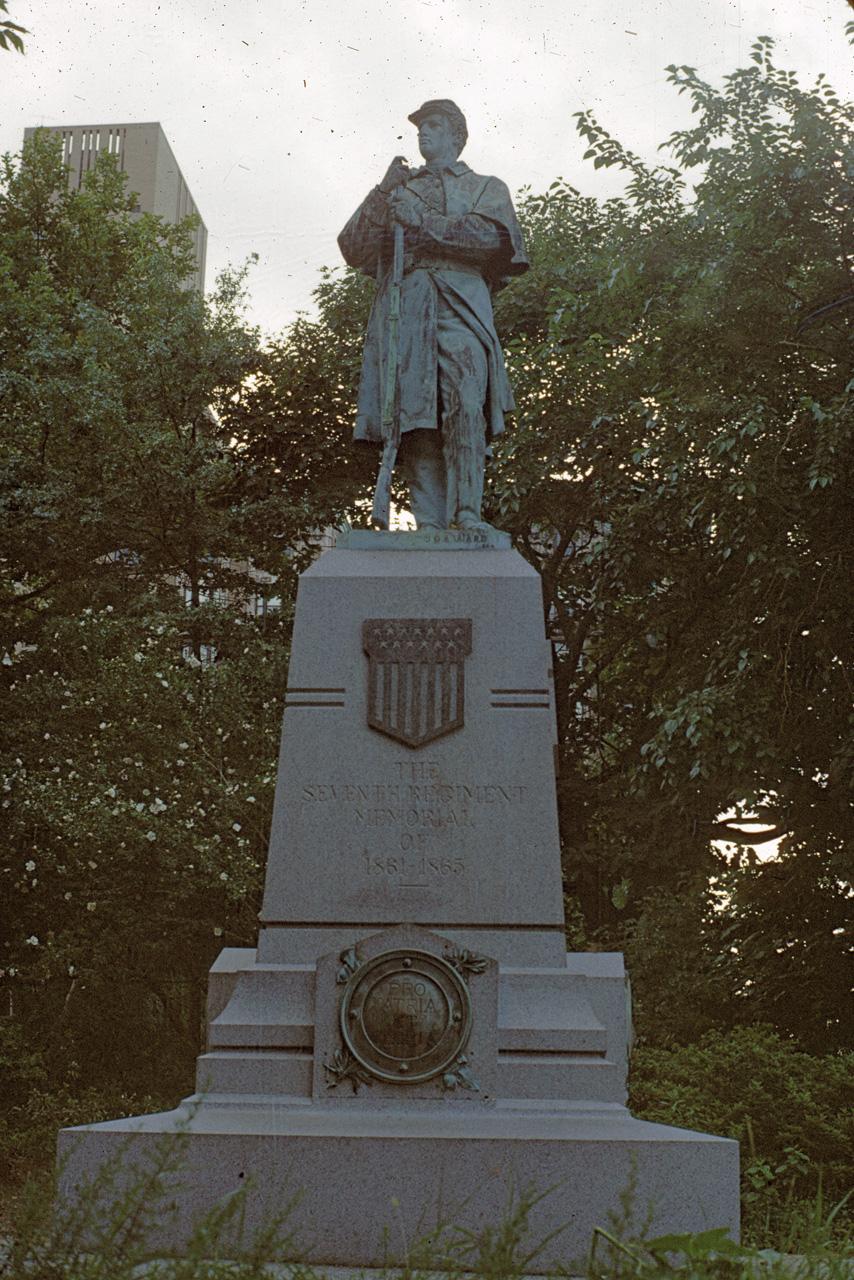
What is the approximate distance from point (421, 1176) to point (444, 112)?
5.50m

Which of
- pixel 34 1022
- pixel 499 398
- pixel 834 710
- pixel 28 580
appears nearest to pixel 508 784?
pixel 499 398

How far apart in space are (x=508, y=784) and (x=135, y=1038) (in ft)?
30.8

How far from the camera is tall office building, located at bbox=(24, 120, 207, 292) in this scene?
30797 millimetres

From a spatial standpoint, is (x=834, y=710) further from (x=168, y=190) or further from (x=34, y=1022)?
(x=168, y=190)

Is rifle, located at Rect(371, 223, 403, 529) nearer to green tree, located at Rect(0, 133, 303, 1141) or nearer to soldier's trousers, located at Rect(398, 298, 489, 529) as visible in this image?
soldier's trousers, located at Rect(398, 298, 489, 529)

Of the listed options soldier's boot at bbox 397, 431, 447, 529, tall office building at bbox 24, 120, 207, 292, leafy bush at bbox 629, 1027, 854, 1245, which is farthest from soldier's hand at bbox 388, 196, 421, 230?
tall office building at bbox 24, 120, 207, 292

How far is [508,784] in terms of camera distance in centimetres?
602

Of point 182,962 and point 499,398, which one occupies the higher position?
point 499,398

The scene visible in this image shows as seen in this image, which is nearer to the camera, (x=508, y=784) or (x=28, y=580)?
(x=508, y=784)

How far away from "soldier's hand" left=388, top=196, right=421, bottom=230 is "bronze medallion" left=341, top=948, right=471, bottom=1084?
12.5ft

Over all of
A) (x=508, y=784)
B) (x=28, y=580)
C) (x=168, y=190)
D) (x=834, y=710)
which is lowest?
(x=508, y=784)

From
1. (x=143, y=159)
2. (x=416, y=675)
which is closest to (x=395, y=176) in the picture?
(x=416, y=675)

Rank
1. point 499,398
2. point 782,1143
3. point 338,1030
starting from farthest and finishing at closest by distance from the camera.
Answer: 1. point 782,1143
2. point 499,398
3. point 338,1030

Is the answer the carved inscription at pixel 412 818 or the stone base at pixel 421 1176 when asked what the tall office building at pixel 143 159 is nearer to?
the carved inscription at pixel 412 818
